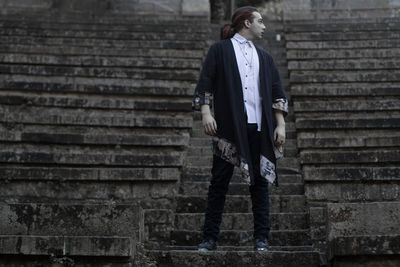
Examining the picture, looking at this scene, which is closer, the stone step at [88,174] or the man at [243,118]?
the man at [243,118]

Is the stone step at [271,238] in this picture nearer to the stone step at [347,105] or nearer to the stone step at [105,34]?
the stone step at [347,105]

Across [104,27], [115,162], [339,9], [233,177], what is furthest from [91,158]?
[339,9]

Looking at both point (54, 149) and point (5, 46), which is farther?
point (5, 46)

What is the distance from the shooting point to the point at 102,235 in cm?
406

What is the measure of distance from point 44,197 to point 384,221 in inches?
139

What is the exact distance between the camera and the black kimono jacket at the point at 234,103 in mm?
4816

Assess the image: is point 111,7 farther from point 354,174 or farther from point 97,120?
point 354,174

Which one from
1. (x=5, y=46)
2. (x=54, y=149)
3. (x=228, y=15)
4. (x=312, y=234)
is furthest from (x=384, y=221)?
Result: (x=228, y=15)

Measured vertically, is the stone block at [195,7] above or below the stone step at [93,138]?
above

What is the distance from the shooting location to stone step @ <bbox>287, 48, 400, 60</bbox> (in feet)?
34.6

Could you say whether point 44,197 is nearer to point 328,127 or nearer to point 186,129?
point 186,129

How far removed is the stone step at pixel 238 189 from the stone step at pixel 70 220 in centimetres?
236

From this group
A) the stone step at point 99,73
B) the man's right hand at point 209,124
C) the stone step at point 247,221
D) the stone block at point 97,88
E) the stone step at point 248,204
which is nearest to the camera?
the man's right hand at point 209,124

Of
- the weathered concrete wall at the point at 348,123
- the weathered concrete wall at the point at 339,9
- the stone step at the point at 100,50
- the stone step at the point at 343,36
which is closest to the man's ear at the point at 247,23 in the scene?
the weathered concrete wall at the point at 348,123
